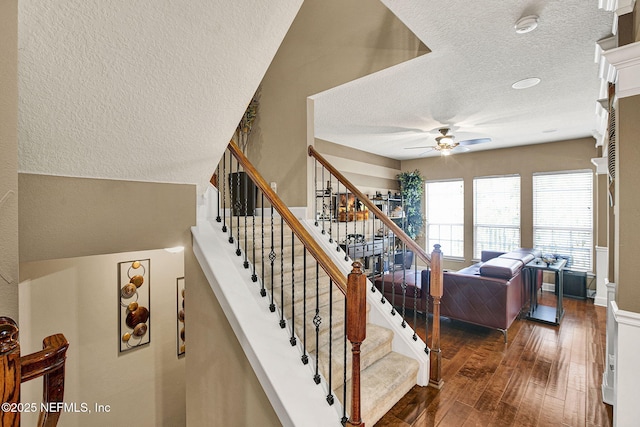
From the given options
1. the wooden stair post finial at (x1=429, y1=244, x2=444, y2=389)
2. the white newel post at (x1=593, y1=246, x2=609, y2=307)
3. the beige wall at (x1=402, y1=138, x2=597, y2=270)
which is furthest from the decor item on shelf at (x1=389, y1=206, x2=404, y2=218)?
the wooden stair post finial at (x1=429, y1=244, x2=444, y2=389)

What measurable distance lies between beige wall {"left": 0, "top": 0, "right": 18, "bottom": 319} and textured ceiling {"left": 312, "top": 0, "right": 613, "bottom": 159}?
206 centimetres

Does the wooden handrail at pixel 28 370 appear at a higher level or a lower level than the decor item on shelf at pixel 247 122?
lower

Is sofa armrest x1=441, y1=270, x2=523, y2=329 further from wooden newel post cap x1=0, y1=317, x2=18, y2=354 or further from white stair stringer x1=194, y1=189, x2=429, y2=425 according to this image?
wooden newel post cap x1=0, y1=317, x2=18, y2=354

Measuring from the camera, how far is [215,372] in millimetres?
2217

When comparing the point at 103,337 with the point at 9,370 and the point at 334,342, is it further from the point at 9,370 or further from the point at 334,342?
the point at 9,370

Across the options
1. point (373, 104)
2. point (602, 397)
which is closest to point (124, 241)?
point (373, 104)

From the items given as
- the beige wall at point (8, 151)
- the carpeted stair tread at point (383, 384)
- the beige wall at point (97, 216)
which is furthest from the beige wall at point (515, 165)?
the beige wall at point (8, 151)

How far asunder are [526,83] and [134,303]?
5.19 metres

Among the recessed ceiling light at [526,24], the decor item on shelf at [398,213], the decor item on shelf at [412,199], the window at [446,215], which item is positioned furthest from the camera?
the decor item on shelf at [412,199]

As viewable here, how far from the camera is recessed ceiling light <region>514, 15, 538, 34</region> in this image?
6.92 ft

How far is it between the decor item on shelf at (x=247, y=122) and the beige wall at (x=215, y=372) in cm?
262

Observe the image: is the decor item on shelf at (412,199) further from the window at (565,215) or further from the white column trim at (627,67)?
the white column trim at (627,67)

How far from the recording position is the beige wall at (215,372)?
1965 mm

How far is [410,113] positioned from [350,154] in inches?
90.5
